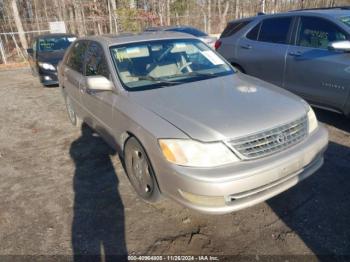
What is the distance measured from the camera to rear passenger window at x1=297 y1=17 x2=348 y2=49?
4550 mm

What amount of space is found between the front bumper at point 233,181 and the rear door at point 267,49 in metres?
2.88

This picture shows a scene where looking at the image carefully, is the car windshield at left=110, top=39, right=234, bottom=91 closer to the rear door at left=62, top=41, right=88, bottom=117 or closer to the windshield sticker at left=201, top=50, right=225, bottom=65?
the windshield sticker at left=201, top=50, right=225, bottom=65

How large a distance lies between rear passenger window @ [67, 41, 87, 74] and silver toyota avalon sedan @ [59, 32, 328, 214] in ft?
1.65

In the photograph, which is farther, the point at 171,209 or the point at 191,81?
the point at 191,81

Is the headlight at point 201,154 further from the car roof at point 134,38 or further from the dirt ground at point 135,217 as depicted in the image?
the car roof at point 134,38

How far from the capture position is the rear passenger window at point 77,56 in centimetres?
452

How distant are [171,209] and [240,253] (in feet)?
2.78

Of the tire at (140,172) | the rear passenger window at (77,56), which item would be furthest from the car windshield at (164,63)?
the rear passenger window at (77,56)

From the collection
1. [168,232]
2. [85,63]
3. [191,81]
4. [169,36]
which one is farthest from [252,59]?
[168,232]

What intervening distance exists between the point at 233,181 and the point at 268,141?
49cm

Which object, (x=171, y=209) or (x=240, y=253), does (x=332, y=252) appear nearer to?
(x=240, y=253)

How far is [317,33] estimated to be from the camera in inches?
188

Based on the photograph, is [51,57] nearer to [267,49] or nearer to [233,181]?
[267,49]

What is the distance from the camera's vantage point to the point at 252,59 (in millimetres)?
5754
